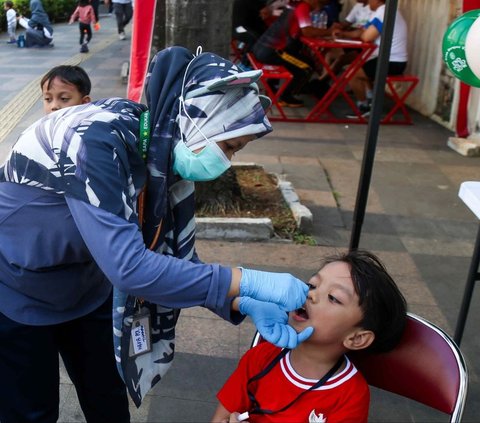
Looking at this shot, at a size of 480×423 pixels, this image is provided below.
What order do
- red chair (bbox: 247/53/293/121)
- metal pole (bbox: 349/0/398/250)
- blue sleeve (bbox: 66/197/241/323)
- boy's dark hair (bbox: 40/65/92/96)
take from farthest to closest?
red chair (bbox: 247/53/293/121) < boy's dark hair (bbox: 40/65/92/96) < metal pole (bbox: 349/0/398/250) < blue sleeve (bbox: 66/197/241/323)

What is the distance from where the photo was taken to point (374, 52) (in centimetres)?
730

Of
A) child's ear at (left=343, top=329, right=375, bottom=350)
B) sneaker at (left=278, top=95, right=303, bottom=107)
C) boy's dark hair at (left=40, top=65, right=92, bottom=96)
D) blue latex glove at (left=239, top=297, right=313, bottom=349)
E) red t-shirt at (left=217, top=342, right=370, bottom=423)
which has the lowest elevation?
sneaker at (left=278, top=95, right=303, bottom=107)

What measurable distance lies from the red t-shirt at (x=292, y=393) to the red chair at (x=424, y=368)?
0.09m

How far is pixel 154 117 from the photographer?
5.00ft

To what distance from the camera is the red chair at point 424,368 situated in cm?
161

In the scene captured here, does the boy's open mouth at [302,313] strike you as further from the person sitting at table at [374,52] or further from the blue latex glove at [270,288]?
the person sitting at table at [374,52]

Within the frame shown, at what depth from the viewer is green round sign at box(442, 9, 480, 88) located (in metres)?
2.78

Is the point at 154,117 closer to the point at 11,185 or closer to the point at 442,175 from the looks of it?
the point at 11,185

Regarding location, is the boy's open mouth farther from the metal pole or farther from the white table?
the metal pole

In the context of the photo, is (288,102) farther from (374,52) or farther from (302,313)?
(302,313)

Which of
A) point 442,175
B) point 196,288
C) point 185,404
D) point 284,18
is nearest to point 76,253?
point 196,288

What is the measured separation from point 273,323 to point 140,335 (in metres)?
0.46

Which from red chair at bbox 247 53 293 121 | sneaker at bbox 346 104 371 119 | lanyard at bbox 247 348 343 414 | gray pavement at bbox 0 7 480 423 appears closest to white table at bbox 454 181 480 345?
gray pavement at bbox 0 7 480 423

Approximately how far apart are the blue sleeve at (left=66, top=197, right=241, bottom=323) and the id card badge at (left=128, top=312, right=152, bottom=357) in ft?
1.24
